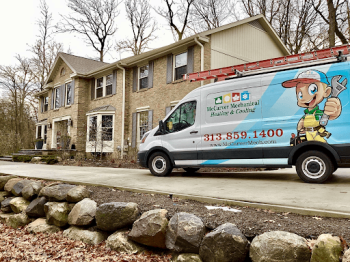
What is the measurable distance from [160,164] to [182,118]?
4.59ft

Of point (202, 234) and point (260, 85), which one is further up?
point (260, 85)

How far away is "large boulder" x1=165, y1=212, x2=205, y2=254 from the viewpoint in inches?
120

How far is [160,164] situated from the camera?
290 inches

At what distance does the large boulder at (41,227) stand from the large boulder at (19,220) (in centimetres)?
34

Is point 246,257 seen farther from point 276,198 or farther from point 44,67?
point 44,67

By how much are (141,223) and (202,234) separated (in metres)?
0.88

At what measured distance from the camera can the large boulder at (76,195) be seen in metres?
4.90

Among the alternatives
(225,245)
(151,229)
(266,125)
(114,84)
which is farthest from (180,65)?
Answer: (225,245)

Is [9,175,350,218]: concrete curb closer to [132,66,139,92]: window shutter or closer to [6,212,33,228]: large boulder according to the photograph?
[6,212,33,228]: large boulder

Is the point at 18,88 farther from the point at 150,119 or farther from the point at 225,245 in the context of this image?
the point at 225,245

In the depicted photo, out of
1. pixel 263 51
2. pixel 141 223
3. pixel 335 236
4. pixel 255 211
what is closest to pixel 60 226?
pixel 141 223

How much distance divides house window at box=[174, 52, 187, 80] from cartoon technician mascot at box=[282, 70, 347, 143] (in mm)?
9154

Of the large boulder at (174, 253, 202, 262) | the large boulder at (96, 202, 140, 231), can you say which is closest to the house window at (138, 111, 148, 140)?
the large boulder at (96, 202, 140, 231)

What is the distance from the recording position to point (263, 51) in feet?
55.7
